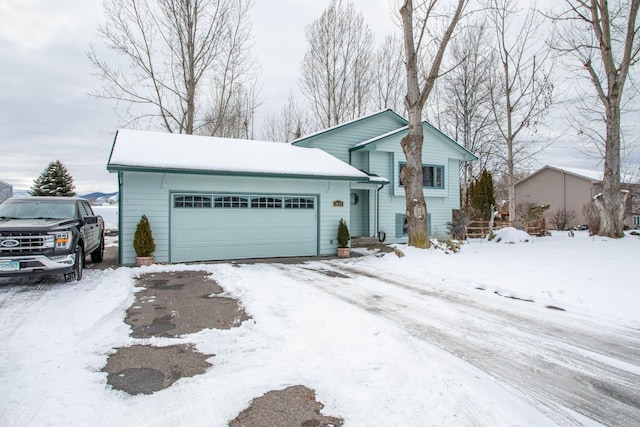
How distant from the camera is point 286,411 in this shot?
2.84 m

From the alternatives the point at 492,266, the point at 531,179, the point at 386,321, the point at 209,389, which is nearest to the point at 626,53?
the point at 492,266

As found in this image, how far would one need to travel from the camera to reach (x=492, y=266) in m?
9.09

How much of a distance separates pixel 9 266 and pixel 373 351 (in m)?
6.89

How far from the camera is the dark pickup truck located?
6875mm

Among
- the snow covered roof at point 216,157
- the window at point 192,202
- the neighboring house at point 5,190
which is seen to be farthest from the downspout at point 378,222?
the neighboring house at point 5,190

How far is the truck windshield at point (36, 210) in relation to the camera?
27.1 ft

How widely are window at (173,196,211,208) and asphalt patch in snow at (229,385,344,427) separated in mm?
9084

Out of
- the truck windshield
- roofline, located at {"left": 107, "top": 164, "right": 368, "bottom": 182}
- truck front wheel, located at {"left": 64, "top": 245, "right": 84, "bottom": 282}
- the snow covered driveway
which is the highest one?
→ roofline, located at {"left": 107, "top": 164, "right": 368, "bottom": 182}

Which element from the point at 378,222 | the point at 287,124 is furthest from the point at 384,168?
the point at 287,124

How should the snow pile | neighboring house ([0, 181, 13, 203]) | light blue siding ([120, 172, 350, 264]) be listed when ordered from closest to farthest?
light blue siding ([120, 172, 350, 264]) → the snow pile → neighboring house ([0, 181, 13, 203])

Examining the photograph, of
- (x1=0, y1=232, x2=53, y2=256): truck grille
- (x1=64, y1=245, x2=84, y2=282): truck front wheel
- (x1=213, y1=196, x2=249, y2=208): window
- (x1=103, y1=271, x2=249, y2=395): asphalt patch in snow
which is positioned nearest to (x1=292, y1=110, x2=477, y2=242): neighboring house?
(x1=213, y1=196, x2=249, y2=208): window

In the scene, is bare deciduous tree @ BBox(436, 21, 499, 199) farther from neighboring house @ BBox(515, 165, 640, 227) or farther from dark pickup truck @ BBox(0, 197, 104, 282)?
dark pickup truck @ BBox(0, 197, 104, 282)

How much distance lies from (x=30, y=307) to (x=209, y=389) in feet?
14.7

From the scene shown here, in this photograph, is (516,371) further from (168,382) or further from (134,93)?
(134,93)
